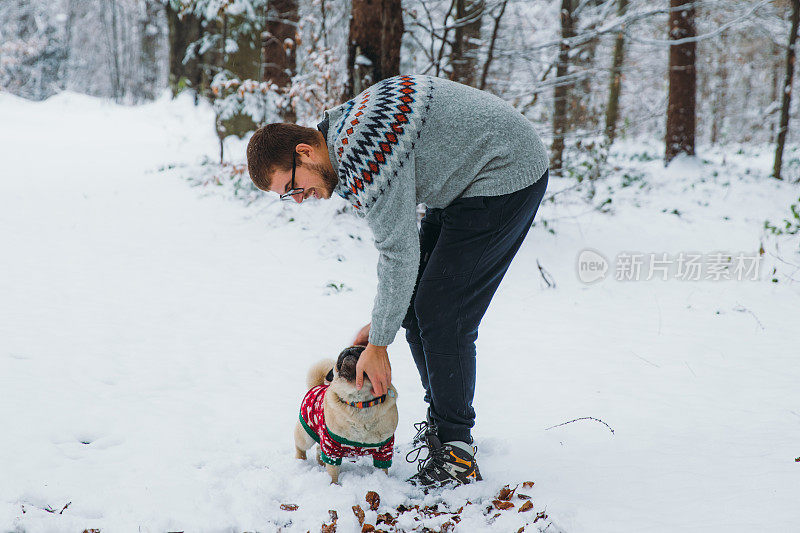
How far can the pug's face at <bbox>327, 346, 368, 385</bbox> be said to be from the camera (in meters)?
2.12

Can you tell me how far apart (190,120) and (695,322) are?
1335 centimetres

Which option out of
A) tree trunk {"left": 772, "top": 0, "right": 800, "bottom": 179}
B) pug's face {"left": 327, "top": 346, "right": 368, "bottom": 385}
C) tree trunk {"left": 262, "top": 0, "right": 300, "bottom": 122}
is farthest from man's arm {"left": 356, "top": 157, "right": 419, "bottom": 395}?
tree trunk {"left": 772, "top": 0, "right": 800, "bottom": 179}

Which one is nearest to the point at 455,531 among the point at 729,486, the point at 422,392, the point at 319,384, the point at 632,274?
the point at 319,384

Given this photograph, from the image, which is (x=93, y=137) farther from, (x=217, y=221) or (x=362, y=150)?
(x=362, y=150)

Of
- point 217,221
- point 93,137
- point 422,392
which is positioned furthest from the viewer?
point 93,137

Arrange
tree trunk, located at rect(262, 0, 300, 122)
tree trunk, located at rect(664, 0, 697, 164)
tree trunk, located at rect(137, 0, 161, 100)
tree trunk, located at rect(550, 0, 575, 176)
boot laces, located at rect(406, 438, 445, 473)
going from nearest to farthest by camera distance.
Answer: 1. boot laces, located at rect(406, 438, 445, 473)
2. tree trunk, located at rect(550, 0, 575, 176)
3. tree trunk, located at rect(262, 0, 300, 122)
4. tree trunk, located at rect(664, 0, 697, 164)
5. tree trunk, located at rect(137, 0, 161, 100)

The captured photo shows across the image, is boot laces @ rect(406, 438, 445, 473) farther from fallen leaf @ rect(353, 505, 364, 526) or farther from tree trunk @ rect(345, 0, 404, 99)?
tree trunk @ rect(345, 0, 404, 99)

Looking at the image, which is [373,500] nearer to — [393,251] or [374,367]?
[374,367]

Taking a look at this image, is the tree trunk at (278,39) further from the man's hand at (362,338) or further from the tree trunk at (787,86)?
the tree trunk at (787,86)

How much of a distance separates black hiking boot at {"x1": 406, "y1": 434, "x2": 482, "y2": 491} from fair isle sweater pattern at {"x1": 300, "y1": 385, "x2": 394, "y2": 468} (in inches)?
7.0

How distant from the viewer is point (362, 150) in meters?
1.84

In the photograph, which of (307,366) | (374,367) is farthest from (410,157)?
(307,366)

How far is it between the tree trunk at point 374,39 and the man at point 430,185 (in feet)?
12.7

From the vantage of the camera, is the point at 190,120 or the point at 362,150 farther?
the point at 190,120
